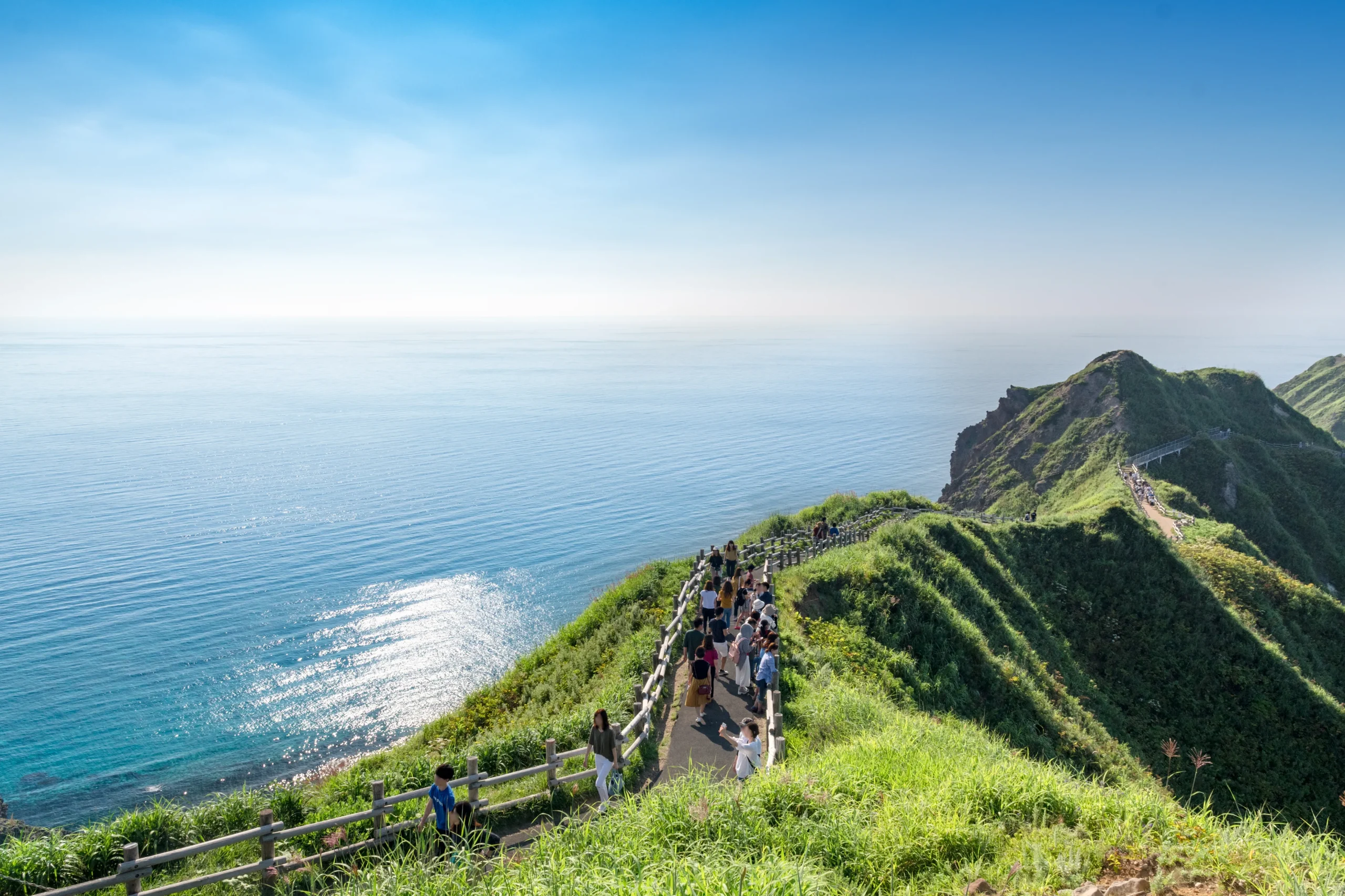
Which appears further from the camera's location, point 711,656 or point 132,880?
point 711,656

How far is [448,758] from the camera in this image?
49.7 ft

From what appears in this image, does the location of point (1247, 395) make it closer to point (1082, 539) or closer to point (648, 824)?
point (1082, 539)

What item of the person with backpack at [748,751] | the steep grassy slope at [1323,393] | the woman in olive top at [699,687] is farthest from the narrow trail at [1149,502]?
the steep grassy slope at [1323,393]

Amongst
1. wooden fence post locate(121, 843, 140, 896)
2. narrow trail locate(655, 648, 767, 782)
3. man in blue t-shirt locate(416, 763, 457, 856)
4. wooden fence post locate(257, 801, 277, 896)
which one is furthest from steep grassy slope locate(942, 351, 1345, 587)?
wooden fence post locate(121, 843, 140, 896)

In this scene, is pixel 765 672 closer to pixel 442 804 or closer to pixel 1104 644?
pixel 442 804

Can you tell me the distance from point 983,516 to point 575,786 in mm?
38883

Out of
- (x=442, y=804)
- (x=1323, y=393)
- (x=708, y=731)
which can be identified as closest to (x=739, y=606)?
(x=708, y=731)

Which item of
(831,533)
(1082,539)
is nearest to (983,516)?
(1082,539)

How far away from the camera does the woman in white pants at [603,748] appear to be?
11.3 metres

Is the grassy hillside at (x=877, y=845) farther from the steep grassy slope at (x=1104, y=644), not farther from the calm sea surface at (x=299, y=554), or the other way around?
the calm sea surface at (x=299, y=554)

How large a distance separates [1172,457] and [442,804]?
69.3 metres

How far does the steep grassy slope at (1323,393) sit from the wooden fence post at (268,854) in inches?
6125

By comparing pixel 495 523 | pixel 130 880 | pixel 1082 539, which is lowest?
pixel 495 523

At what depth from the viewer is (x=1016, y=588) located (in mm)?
32844
